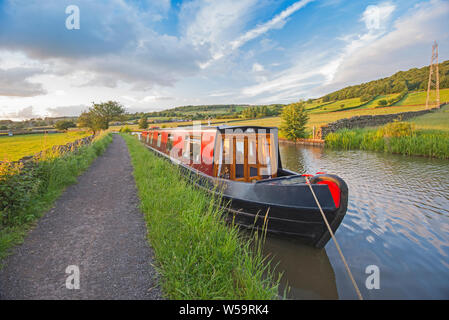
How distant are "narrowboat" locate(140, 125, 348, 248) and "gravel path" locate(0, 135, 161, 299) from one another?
5.03 feet

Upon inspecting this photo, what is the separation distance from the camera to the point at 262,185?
362 centimetres

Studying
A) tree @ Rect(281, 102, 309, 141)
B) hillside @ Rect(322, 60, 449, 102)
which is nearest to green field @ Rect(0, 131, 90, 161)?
tree @ Rect(281, 102, 309, 141)

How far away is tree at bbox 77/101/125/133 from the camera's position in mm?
30812

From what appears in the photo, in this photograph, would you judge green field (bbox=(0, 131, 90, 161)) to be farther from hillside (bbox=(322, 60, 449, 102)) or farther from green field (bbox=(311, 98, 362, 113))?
hillside (bbox=(322, 60, 449, 102))

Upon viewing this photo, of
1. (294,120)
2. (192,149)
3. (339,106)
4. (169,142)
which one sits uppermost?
(339,106)

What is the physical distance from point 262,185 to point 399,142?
1158 centimetres

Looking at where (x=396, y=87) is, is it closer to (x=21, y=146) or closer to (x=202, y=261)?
(x=202, y=261)

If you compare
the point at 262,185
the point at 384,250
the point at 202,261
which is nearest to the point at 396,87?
the point at 384,250

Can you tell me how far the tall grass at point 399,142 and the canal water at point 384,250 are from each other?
16.0 ft

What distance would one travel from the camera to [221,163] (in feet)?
15.1

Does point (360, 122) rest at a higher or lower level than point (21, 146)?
higher
